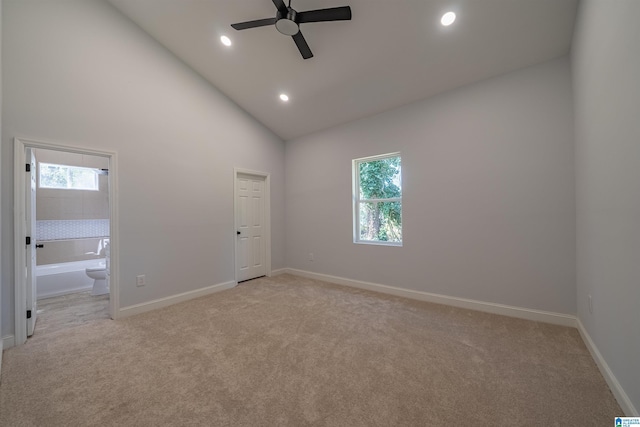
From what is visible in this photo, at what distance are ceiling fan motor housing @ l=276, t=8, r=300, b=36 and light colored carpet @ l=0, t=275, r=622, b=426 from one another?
2883mm

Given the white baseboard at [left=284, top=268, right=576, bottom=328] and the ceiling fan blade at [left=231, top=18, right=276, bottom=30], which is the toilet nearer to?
the white baseboard at [left=284, top=268, right=576, bottom=328]

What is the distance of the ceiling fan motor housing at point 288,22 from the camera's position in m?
2.08

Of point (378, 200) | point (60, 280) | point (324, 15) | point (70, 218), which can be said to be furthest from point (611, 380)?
point (70, 218)

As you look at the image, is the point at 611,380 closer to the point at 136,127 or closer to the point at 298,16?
the point at 298,16

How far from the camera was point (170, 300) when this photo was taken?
3.25m

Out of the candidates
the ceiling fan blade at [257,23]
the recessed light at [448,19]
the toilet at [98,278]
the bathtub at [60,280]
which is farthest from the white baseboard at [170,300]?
the recessed light at [448,19]

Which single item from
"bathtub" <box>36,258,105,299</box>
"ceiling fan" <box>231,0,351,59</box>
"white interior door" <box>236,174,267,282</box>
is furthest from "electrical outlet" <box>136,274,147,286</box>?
"ceiling fan" <box>231,0,351,59</box>

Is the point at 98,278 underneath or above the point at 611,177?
underneath

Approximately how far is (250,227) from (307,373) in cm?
310

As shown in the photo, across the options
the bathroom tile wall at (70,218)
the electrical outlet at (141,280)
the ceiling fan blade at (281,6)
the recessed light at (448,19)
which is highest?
the recessed light at (448,19)

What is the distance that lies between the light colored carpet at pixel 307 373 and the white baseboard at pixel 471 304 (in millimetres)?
122

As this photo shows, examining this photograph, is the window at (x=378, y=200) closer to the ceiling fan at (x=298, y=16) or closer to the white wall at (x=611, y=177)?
the white wall at (x=611, y=177)

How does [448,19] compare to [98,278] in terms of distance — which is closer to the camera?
[448,19]

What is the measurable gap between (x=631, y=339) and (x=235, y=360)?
2566mm
